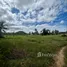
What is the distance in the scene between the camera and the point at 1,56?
22562 mm

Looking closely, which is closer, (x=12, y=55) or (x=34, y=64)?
(x=34, y=64)

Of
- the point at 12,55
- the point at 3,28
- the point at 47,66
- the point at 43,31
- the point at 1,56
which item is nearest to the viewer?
the point at 47,66

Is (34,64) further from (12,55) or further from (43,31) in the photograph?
(43,31)

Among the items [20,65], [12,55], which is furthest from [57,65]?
[12,55]

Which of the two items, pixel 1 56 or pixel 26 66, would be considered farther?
pixel 1 56

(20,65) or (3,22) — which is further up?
(3,22)

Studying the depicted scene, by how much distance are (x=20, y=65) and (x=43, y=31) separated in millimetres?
111444

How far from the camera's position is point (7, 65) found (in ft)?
63.2

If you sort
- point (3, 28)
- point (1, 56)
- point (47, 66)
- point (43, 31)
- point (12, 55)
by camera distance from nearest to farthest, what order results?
point (47, 66) < point (1, 56) < point (12, 55) < point (3, 28) < point (43, 31)

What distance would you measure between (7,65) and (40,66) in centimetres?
490

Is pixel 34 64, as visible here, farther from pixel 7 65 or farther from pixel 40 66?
pixel 7 65

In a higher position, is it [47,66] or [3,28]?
[3,28]

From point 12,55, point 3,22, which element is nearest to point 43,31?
point 3,22

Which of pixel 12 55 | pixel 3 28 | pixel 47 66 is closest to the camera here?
pixel 47 66
